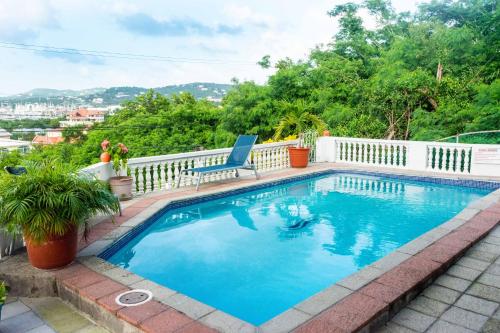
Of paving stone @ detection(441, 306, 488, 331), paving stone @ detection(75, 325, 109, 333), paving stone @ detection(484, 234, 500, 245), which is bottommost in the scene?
paving stone @ detection(75, 325, 109, 333)

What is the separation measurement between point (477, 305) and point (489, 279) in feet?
1.89

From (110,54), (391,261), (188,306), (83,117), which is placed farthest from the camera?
(83,117)

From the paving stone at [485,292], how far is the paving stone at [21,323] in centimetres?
328

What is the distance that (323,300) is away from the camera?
2.92 meters

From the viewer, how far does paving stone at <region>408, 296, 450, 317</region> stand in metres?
2.86

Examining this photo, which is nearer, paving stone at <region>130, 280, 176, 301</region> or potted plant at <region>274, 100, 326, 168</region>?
paving stone at <region>130, 280, 176, 301</region>

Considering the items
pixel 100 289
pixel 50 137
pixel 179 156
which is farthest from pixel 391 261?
pixel 50 137

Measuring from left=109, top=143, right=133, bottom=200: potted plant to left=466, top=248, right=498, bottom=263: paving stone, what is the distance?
15.6 ft

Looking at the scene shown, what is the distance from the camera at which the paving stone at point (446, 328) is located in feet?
8.49

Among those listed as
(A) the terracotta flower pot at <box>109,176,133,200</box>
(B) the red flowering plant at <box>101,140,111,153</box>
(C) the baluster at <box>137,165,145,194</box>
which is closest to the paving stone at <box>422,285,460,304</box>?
(A) the terracotta flower pot at <box>109,176,133,200</box>

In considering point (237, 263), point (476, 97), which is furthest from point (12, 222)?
point (476, 97)

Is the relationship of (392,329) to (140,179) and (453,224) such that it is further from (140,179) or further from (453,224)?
(140,179)

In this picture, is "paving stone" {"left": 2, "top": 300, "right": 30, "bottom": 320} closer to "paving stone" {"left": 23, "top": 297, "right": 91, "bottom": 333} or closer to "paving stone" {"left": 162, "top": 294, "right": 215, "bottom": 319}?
"paving stone" {"left": 23, "top": 297, "right": 91, "bottom": 333}

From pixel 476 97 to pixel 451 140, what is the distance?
1.61m
